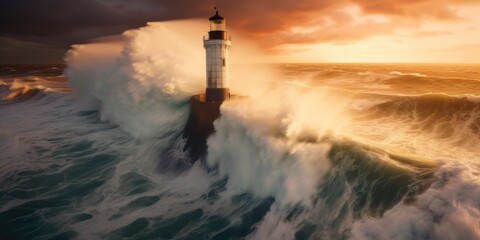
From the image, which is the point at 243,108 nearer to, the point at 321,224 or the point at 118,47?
the point at 321,224

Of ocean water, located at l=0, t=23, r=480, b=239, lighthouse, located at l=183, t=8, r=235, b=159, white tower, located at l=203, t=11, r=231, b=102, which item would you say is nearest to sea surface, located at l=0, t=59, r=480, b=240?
ocean water, located at l=0, t=23, r=480, b=239

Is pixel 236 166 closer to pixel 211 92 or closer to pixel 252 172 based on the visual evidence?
pixel 252 172

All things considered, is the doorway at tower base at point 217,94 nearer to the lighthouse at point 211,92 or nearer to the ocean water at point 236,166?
the lighthouse at point 211,92

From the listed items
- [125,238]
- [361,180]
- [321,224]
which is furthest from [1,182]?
[361,180]

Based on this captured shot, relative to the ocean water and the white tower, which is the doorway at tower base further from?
the ocean water

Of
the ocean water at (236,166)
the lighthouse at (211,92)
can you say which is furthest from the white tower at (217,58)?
the ocean water at (236,166)
